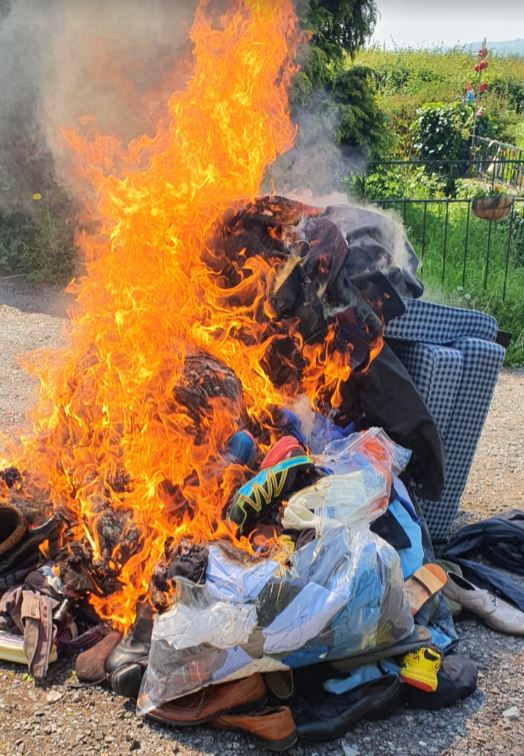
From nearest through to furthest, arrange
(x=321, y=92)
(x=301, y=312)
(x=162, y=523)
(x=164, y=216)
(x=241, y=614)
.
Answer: (x=241, y=614), (x=162, y=523), (x=301, y=312), (x=164, y=216), (x=321, y=92)

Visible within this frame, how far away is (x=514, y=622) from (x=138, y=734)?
152cm

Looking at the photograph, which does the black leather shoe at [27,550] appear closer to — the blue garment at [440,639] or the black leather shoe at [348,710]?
the black leather shoe at [348,710]

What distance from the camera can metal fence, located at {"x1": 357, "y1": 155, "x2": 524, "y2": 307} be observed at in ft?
23.6

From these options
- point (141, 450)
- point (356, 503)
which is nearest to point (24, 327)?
point (141, 450)

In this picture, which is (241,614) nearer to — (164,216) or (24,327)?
(164,216)

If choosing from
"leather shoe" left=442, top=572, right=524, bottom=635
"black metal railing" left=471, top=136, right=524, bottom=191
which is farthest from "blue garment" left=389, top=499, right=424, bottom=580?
"black metal railing" left=471, top=136, right=524, bottom=191

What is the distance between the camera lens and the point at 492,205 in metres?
7.11

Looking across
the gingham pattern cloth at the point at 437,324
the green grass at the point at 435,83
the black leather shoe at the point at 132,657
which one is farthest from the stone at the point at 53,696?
the green grass at the point at 435,83

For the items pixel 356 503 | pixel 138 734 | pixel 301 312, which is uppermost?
pixel 301 312

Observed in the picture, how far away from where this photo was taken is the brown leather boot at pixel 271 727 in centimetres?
240

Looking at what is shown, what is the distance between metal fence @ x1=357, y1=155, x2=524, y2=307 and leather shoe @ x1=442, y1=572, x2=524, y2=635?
14.1ft

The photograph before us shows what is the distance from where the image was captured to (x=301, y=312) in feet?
10.8

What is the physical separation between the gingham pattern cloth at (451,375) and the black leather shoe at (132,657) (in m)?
1.45

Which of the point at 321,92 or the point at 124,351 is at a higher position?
the point at 321,92
